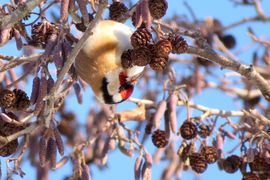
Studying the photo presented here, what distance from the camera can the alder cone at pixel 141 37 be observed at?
1.58 m

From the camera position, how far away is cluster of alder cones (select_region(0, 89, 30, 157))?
1.69m

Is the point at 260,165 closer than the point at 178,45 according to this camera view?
No

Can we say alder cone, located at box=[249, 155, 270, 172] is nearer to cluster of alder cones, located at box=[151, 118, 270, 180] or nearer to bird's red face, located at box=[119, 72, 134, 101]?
cluster of alder cones, located at box=[151, 118, 270, 180]

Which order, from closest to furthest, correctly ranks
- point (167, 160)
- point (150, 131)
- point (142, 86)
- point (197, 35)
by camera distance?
point (197, 35), point (150, 131), point (167, 160), point (142, 86)

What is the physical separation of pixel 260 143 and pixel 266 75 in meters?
1.06

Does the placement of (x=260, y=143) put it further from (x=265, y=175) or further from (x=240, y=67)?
(x=240, y=67)

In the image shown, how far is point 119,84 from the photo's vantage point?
2.02 metres

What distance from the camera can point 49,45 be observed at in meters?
1.66

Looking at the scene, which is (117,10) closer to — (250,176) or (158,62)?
(158,62)

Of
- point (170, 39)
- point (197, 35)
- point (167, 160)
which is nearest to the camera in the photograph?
point (170, 39)

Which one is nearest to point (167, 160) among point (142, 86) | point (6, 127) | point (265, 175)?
point (142, 86)

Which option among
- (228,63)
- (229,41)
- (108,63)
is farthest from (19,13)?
(229,41)

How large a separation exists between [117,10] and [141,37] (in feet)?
1.00

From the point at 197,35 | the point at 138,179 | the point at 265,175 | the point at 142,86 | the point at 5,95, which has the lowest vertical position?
the point at 142,86
